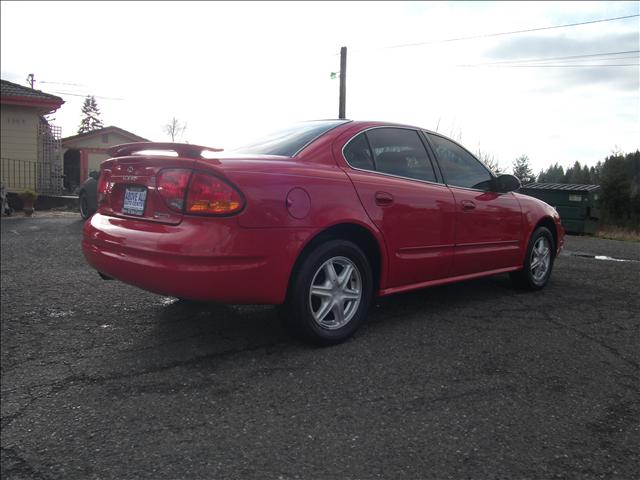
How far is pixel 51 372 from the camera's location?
9.59 feet

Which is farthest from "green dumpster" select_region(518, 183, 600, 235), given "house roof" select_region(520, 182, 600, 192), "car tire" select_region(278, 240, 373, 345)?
"car tire" select_region(278, 240, 373, 345)

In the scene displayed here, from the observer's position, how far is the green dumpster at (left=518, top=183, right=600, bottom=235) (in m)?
13.4

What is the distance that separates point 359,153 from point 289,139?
1.63ft

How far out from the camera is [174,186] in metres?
2.91

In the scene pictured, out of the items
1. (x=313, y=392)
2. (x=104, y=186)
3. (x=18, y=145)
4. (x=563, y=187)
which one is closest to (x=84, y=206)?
(x=18, y=145)

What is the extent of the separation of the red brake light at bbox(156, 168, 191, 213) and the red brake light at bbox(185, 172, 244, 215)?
0.10m

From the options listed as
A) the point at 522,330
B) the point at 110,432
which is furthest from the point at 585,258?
the point at 110,432

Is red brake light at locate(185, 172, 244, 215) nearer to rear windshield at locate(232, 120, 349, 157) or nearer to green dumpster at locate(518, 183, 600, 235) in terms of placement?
rear windshield at locate(232, 120, 349, 157)

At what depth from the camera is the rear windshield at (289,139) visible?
11.4 feet

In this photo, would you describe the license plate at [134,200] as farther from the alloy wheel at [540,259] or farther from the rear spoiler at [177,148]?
the alloy wheel at [540,259]

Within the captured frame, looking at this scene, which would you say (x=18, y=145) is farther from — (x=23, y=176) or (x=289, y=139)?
(x=289, y=139)

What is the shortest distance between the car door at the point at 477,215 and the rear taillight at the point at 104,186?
2.46 m

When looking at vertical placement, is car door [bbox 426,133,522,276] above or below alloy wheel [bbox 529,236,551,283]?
above

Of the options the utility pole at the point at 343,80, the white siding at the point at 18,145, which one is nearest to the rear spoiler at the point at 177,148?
the white siding at the point at 18,145
